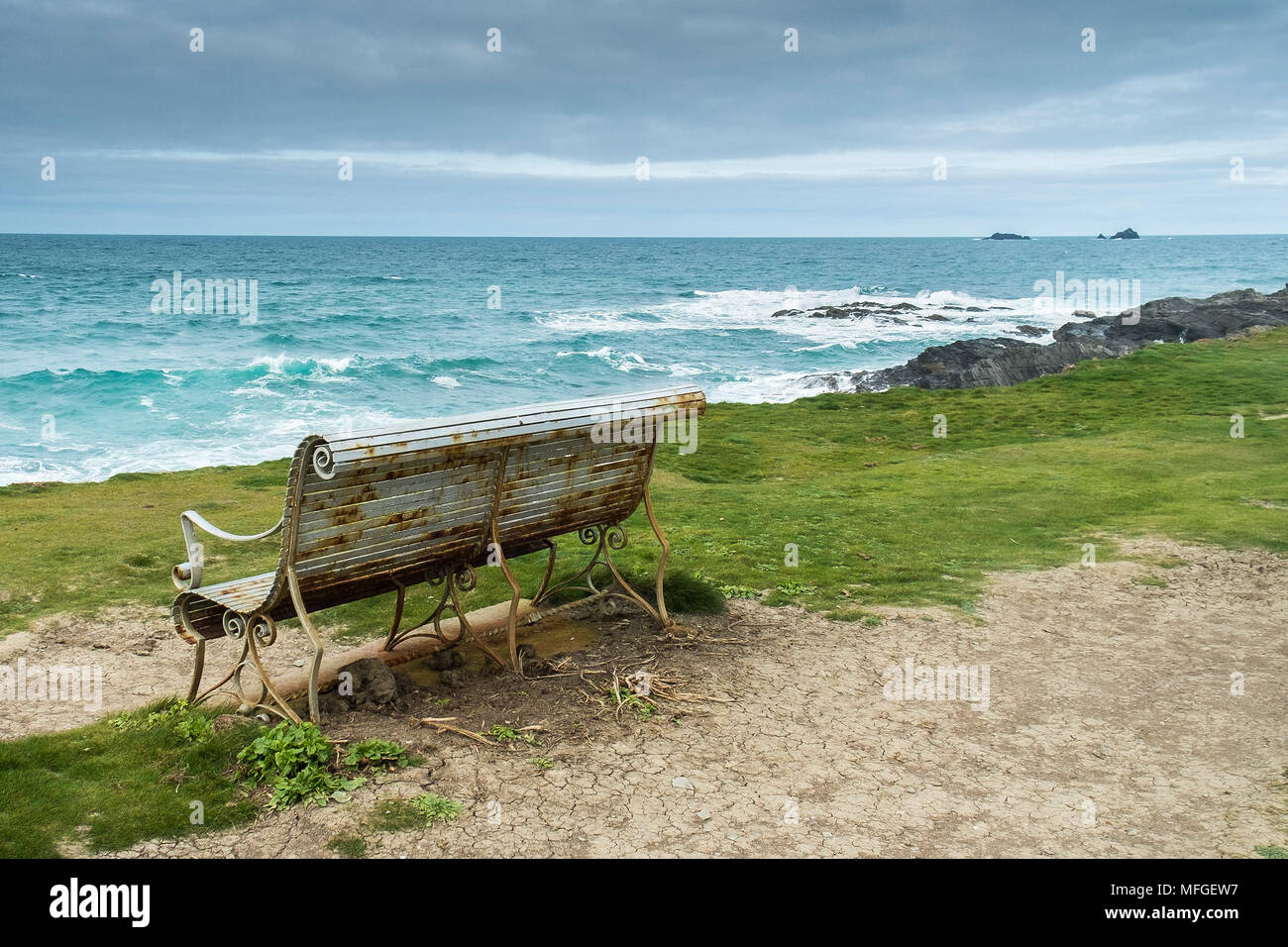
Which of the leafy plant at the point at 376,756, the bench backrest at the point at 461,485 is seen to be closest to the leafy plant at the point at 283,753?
the leafy plant at the point at 376,756

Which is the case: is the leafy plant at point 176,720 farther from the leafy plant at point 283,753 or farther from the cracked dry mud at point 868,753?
the cracked dry mud at point 868,753

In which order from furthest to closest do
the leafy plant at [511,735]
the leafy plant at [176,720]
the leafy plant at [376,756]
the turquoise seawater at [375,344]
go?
1. the turquoise seawater at [375,344]
2. the leafy plant at [511,735]
3. the leafy plant at [176,720]
4. the leafy plant at [376,756]

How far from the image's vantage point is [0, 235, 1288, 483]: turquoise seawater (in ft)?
75.7

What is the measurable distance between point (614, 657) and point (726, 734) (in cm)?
100

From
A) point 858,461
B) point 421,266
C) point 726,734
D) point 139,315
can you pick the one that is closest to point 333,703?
point 726,734

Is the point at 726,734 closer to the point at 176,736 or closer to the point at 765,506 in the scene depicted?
the point at 176,736

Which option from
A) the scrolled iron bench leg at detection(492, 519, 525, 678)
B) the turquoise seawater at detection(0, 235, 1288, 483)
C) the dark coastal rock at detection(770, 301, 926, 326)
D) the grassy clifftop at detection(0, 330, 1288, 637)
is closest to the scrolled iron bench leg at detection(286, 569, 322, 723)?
the scrolled iron bench leg at detection(492, 519, 525, 678)

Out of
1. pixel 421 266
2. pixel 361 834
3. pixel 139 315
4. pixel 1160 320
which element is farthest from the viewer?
pixel 421 266

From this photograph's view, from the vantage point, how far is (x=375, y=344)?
3794 cm

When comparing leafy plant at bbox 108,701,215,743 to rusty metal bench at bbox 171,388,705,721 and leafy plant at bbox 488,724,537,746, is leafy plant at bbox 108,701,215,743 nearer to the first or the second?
rusty metal bench at bbox 171,388,705,721

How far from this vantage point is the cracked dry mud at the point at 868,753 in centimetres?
378

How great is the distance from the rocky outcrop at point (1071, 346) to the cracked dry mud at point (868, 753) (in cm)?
1690

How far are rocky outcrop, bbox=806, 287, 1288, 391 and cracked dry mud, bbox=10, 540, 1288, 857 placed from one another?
665 inches

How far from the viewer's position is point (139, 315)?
43.6 m
